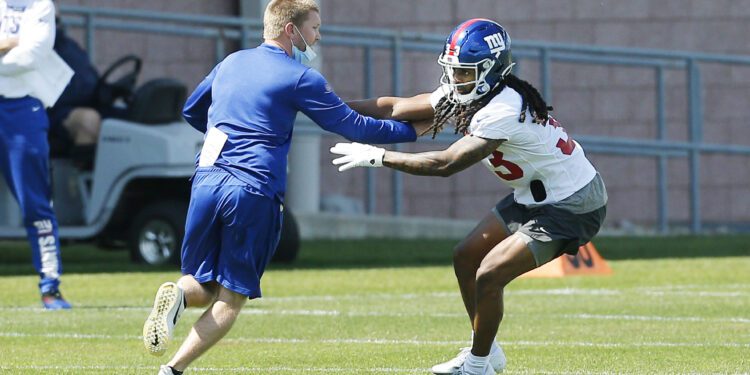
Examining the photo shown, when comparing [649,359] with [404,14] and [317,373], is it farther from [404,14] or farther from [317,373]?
[404,14]

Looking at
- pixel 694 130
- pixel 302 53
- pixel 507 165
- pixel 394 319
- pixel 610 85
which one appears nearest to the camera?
pixel 302 53

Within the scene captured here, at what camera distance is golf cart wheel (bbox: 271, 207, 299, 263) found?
1580 cm

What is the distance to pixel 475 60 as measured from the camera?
807cm

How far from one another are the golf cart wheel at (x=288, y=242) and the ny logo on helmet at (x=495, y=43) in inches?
304

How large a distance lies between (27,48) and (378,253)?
21.0 feet

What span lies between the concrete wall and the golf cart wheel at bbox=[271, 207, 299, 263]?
518cm

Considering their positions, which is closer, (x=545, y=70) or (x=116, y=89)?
(x=116, y=89)

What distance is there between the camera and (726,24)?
72.7 ft

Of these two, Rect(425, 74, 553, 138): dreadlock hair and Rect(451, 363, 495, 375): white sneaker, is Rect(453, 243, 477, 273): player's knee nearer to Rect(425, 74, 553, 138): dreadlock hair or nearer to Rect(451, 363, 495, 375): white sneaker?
Rect(451, 363, 495, 375): white sneaker

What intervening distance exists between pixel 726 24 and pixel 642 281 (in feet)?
28.7

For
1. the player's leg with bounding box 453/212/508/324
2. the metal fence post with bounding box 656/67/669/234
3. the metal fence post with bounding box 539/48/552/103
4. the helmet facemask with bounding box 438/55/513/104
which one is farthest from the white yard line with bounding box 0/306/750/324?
the metal fence post with bounding box 656/67/669/234

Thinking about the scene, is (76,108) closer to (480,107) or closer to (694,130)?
(480,107)

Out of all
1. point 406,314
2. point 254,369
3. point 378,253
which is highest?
point 254,369

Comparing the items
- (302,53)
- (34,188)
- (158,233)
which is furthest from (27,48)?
(302,53)
